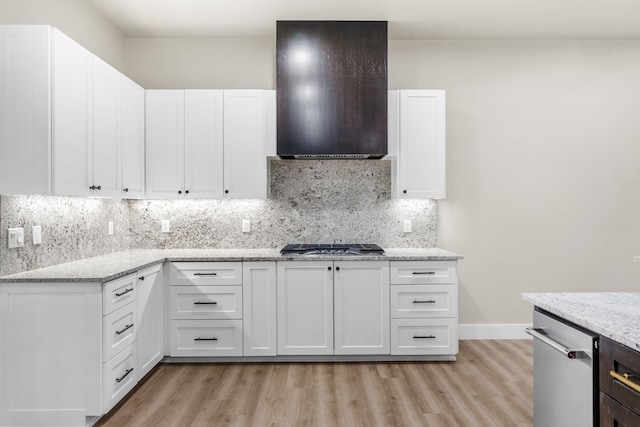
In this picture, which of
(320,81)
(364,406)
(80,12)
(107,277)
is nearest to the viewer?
(107,277)

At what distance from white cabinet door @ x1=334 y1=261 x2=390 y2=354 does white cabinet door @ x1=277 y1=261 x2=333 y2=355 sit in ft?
0.26

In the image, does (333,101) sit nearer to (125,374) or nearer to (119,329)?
(119,329)

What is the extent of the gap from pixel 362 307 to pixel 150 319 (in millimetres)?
1628

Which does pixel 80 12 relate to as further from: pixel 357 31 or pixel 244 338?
pixel 244 338

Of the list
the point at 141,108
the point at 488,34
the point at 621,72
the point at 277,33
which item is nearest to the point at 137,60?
the point at 141,108

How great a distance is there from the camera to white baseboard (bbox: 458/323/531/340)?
3.87 metres

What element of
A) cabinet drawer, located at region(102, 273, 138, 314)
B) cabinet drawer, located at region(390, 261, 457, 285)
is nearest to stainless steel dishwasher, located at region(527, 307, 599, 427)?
cabinet drawer, located at region(390, 261, 457, 285)

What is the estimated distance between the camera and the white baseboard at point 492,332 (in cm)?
387

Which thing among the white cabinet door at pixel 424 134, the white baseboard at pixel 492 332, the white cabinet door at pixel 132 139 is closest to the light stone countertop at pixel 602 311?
the white cabinet door at pixel 424 134

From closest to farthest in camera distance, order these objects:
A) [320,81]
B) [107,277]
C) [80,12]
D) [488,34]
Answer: [107,277], [80,12], [320,81], [488,34]

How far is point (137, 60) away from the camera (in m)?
3.88

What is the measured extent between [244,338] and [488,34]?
11.6 ft

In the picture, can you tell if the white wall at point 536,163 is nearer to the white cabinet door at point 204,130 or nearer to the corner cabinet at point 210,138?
the corner cabinet at point 210,138

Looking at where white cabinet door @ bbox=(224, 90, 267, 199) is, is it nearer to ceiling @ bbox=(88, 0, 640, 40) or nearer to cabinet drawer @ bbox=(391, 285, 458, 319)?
ceiling @ bbox=(88, 0, 640, 40)
